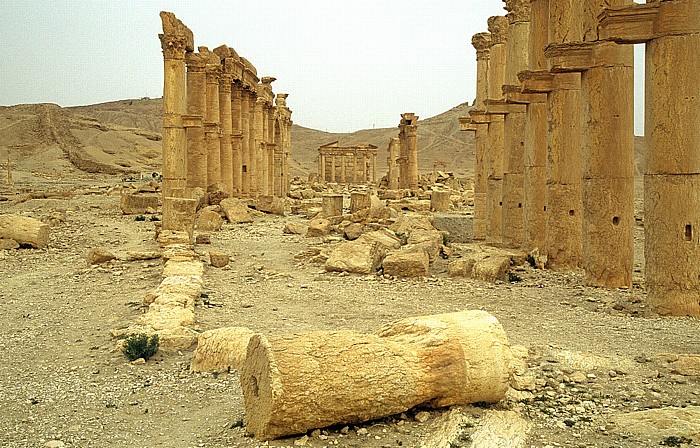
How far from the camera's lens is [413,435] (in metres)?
5.27

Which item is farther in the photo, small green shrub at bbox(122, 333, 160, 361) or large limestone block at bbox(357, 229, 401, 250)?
large limestone block at bbox(357, 229, 401, 250)

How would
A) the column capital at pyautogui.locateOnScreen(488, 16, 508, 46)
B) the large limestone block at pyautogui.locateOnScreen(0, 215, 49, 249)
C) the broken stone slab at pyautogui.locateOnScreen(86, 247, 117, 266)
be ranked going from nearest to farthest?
1. the broken stone slab at pyautogui.locateOnScreen(86, 247, 117, 266)
2. the large limestone block at pyautogui.locateOnScreen(0, 215, 49, 249)
3. the column capital at pyautogui.locateOnScreen(488, 16, 508, 46)

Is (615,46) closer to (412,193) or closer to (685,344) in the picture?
(685,344)

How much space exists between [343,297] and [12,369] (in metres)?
5.62

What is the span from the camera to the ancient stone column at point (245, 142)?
3209cm

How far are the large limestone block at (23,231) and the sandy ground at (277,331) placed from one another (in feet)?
1.10

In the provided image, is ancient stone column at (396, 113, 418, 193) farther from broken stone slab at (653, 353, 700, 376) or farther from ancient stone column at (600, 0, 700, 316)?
broken stone slab at (653, 353, 700, 376)

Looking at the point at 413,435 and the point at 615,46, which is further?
the point at 615,46

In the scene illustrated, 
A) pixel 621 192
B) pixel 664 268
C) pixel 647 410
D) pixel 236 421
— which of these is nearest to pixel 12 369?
pixel 236 421

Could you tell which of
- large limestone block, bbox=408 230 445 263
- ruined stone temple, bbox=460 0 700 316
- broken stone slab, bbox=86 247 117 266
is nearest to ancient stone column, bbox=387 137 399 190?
large limestone block, bbox=408 230 445 263

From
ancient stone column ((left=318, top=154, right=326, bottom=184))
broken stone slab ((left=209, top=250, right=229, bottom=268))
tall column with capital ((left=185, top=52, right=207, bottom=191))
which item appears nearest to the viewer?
broken stone slab ((left=209, top=250, right=229, bottom=268))

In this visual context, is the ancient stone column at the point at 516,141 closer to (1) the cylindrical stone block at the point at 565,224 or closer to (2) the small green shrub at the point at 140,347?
(1) the cylindrical stone block at the point at 565,224

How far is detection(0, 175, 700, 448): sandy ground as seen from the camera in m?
5.54

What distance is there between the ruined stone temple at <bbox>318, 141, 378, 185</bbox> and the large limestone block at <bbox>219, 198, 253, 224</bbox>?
143ft
